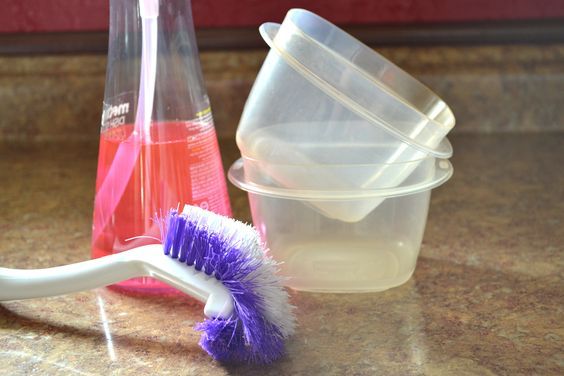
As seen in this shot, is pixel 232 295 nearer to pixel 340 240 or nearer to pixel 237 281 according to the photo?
pixel 237 281

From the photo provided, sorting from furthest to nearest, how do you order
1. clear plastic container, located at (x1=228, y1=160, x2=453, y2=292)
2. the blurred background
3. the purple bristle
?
the blurred background, clear plastic container, located at (x1=228, y1=160, x2=453, y2=292), the purple bristle

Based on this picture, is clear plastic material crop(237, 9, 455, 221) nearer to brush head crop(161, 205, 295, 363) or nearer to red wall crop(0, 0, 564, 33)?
brush head crop(161, 205, 295, 363)

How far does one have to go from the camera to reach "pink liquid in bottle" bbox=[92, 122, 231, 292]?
1.91 feet

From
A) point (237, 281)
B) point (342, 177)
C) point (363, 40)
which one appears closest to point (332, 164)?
point (342, 177)

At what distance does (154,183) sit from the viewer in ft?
1.91

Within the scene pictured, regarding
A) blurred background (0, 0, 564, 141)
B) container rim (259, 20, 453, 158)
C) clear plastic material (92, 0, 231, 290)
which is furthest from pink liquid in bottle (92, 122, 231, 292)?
blurred background (0, 0, 564, 141)

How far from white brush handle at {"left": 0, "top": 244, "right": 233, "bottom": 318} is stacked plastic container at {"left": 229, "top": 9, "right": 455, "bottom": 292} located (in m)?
0.10

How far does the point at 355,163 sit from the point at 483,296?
0.47 ft

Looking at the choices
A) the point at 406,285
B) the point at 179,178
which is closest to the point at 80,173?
the point at 179,178

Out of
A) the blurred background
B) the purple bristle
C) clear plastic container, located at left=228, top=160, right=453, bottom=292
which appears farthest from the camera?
the blurred background

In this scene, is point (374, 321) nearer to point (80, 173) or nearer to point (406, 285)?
point (406, 285)

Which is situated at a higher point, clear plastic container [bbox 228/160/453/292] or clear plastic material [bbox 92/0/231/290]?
clear plastic material [bbox 92/0/231/290]

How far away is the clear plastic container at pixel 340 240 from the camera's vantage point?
0.59 m

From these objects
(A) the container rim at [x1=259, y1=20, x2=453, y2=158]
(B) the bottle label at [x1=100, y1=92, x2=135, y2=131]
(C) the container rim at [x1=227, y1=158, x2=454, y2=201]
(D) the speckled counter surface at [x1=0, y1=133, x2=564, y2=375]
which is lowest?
(D) the speckled counter surface at [x1=0, y1=133, x2=564, y2=375]
